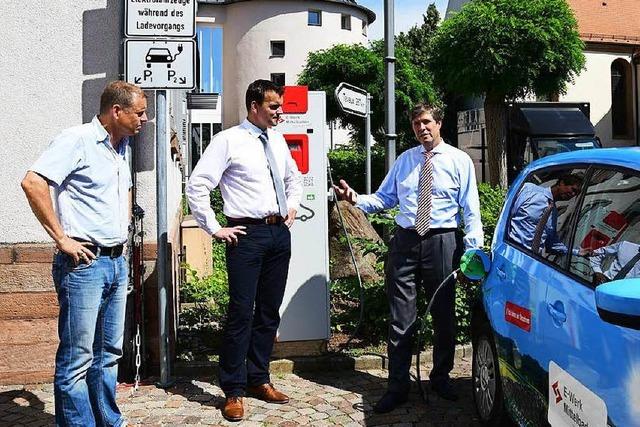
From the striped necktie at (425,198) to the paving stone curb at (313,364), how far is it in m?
1.53

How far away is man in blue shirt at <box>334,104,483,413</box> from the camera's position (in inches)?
184

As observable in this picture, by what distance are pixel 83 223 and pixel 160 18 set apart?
6.71ft

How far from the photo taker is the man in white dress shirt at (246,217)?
4.55m

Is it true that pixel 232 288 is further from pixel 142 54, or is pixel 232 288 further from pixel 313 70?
pixel 313 70

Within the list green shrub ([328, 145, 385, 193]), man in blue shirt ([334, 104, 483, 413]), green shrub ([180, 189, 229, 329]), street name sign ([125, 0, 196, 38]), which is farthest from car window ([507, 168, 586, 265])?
green shrub ([328, 145, 385, 193])

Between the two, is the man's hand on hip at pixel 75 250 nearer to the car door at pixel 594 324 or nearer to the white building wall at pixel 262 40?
the car door at pixel 594 324

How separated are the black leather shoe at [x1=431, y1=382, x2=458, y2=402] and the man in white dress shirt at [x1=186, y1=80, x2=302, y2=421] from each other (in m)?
1.14

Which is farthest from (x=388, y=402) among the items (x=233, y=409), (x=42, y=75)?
(x=42, y=75)

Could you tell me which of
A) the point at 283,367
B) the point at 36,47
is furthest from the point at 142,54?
the point at 283,367

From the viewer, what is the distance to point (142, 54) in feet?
16.4

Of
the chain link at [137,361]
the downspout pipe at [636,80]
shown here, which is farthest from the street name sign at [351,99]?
the downspout pipe at [636,80]

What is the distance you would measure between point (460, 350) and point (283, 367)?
1534 mm

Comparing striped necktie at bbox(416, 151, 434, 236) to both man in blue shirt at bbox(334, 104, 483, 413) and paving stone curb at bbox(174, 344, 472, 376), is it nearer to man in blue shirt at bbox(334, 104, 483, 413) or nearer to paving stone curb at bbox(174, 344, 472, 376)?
man in blue shirt at bbox(334, 104, 483, 413)

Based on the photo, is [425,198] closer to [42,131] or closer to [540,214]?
[540,214]
